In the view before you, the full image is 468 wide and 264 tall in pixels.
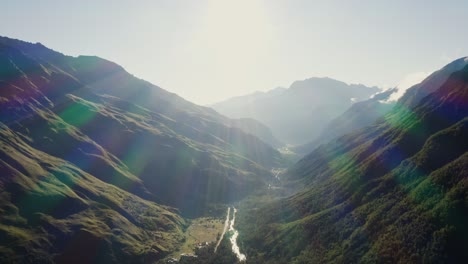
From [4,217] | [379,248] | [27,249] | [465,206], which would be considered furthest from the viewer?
[4,217]

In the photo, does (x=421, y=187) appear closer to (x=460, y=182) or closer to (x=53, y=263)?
(x=460, y=182)

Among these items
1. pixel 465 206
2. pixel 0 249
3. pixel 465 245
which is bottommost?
pixel 0 249

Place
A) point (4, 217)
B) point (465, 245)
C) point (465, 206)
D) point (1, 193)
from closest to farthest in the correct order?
point (465, 245) < point (465, 206) < point (4, 217) < point (1, 193)

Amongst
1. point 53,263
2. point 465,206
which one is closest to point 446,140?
point 465,206

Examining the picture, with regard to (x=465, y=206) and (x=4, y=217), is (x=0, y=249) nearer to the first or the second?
(x=4, y=217)

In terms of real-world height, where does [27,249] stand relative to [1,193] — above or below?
below

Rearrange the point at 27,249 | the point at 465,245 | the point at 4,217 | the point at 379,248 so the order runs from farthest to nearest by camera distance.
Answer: the point at 4,217 < the point at 27,249 < the point at 379,248 < the point at 465,245

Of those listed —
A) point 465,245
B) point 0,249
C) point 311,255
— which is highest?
point 465,245

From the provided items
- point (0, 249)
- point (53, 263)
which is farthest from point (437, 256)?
point (0, 249)

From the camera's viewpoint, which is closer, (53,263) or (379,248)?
(379,248)
